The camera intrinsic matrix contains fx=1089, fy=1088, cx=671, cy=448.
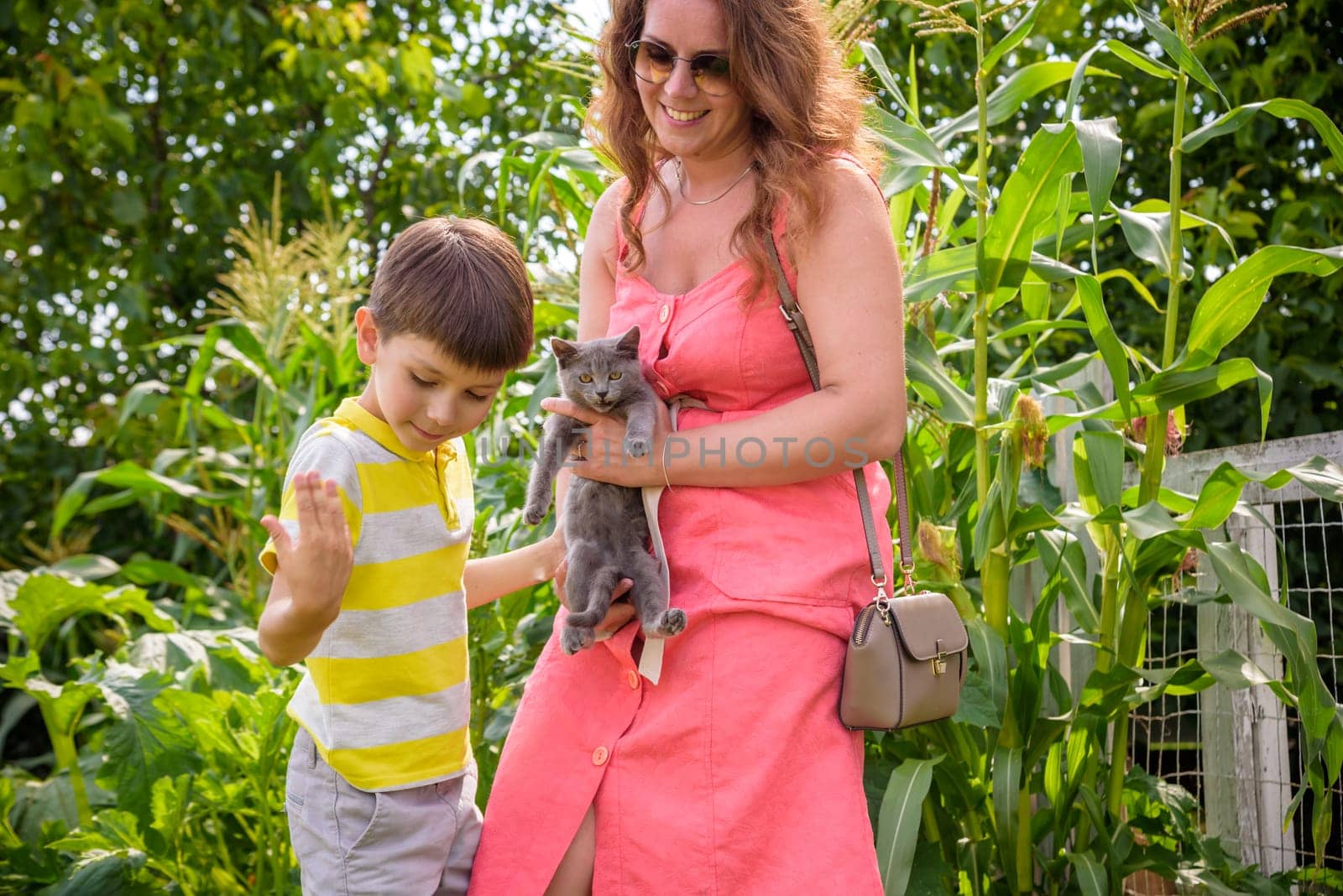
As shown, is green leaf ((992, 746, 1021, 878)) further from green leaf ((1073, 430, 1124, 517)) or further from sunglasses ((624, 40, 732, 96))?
sunglasses ((624, 40, 732, 96))

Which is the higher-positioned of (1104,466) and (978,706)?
(1104,466)

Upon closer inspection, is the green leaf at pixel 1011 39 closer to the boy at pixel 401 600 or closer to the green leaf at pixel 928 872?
the boy at pixel 401 600

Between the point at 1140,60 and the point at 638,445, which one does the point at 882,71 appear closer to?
the point at 1140,60

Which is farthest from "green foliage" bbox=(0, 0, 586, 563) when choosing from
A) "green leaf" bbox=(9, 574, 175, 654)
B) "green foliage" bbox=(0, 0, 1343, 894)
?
"green leaf" bbox=(9, 574, 175, 654)

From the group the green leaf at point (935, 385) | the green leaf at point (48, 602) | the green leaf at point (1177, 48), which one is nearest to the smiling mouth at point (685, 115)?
the green leaf at point (935, 385)

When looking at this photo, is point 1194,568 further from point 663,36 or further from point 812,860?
point 663,36

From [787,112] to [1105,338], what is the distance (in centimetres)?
85

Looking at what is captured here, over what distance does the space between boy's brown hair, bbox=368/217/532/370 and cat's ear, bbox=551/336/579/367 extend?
0.13 m

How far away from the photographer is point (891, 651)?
1.51m

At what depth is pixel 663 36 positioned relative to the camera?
163cm

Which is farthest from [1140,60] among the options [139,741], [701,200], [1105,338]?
[139,741]

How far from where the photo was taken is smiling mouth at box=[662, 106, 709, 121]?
64.8 inches

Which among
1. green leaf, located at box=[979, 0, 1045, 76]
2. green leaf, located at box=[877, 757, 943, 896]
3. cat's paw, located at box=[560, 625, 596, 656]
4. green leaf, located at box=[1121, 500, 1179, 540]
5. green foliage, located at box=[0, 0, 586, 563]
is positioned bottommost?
green leaf, located at box=[877, 757, 943, 896]

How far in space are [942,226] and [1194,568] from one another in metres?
1.11
